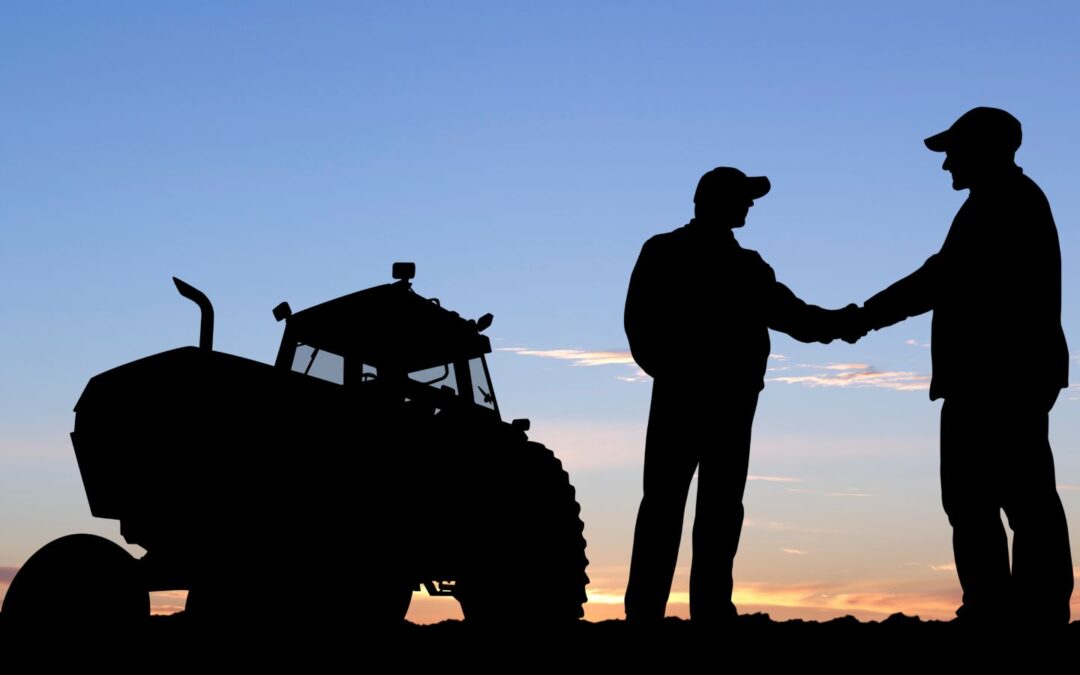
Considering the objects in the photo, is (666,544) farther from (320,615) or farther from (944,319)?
→ (320,615)

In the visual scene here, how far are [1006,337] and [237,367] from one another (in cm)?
501

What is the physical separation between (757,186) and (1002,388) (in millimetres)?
1684

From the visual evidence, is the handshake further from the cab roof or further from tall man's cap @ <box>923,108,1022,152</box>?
the cab roof

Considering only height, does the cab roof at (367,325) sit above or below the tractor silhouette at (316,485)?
above

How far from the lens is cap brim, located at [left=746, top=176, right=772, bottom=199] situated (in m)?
7.38

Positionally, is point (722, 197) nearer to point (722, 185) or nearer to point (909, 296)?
point (722, 185)

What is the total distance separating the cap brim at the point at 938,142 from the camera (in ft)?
22.8

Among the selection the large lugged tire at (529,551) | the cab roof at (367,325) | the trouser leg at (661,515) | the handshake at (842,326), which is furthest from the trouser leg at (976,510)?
the cab roof at (367,325)

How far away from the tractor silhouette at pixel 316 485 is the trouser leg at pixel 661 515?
9.10 ft

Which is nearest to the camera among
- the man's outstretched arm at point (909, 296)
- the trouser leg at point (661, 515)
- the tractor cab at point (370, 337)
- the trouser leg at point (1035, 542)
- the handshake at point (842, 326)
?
the trouser leg at point (1035, 542)

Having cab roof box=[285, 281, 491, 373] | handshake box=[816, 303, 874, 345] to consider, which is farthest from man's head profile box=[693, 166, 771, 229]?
cab roof box=[285, 281, 491, 373]

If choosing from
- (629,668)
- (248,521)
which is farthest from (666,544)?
(248,521)

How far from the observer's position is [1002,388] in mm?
6605

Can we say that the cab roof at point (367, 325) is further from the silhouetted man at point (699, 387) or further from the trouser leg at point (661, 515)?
the trouser leg at point (661, 515)
